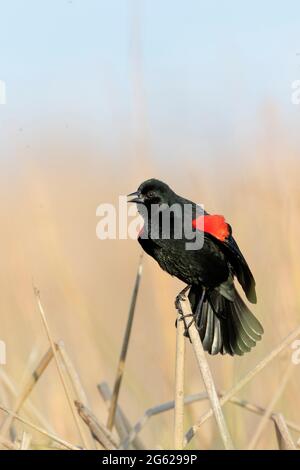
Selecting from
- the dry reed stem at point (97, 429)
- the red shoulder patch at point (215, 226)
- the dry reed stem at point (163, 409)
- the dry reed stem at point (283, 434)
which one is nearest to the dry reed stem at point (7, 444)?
the dry reed stem at point (97, 429)

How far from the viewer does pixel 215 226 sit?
289 centimetres

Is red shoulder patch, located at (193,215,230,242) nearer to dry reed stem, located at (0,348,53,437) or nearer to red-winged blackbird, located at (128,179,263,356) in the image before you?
red-winged blackbird, located at (128,179,263,356)

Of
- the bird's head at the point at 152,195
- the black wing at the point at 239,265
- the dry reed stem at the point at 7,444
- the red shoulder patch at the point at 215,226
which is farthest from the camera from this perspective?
the bird's head at the point at 152,195

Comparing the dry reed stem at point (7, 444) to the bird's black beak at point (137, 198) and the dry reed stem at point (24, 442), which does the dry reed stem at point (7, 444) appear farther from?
the bird's black beak at point (137, 198)

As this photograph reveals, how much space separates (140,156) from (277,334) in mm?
770

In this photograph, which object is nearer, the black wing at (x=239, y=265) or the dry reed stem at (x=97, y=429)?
the dry reed stem at (x=97, y=429)

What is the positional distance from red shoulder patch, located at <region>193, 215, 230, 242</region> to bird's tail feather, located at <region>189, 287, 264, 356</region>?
35cm

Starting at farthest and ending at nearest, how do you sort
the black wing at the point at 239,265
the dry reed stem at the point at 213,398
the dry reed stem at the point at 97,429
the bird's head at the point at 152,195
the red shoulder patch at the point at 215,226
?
1. the bird's head at the point at 152,195
2. the red shoulder patch at the point at 215,226
3. the black wing at the point at 239,265
4. the dry reed stem at the point at 97,429
5. the dry reed stem at the point at 213,398

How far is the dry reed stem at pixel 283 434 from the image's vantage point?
2264mm

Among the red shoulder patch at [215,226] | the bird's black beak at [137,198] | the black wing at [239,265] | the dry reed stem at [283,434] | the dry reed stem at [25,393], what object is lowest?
the dry reed stem at [283,434]

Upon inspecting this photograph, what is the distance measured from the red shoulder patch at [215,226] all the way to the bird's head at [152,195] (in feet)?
0.61

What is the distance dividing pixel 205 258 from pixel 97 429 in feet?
2.64

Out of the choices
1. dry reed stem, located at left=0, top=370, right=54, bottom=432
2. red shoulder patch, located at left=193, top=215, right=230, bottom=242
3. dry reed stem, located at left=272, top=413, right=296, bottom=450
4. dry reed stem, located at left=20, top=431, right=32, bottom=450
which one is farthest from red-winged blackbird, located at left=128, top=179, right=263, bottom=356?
dry reed stem, located at left=20, top=431, right=32, bottom=450
